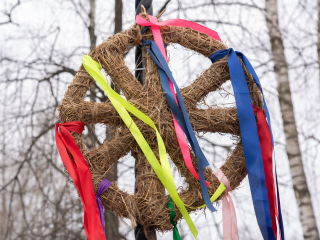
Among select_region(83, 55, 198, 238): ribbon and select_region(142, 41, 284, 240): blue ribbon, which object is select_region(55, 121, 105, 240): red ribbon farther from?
select_region(142, 41, 284, 240): blue ribbon

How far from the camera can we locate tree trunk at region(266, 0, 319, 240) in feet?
7.21

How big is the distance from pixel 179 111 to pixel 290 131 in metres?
1.24

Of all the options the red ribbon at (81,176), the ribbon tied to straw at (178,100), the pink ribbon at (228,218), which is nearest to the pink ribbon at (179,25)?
the ribbon tied to straw at (178,100)

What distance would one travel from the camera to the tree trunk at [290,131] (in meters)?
2.20

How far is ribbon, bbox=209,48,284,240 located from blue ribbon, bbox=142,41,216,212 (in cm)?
19

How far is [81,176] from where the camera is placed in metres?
1.31

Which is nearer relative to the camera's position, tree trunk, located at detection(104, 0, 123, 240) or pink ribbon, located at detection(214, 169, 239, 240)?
pink ribbon, located at detection(214, 169, 239, 240)

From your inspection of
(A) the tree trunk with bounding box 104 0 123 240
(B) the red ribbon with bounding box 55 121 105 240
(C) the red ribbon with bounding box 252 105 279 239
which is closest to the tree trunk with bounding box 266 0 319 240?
(C) the red ribbon with bounding box 252 105 279 239

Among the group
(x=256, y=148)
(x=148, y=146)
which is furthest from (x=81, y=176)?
(x=256, y=148)

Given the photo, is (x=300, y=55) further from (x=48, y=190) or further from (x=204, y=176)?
(x=48, y=190)

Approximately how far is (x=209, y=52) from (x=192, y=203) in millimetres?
664

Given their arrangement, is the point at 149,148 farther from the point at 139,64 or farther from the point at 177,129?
the point at 139,64

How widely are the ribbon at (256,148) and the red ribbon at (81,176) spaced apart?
0.62 meters

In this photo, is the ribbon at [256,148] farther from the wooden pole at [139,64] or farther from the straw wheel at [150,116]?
the wooden pole at [139,64]
